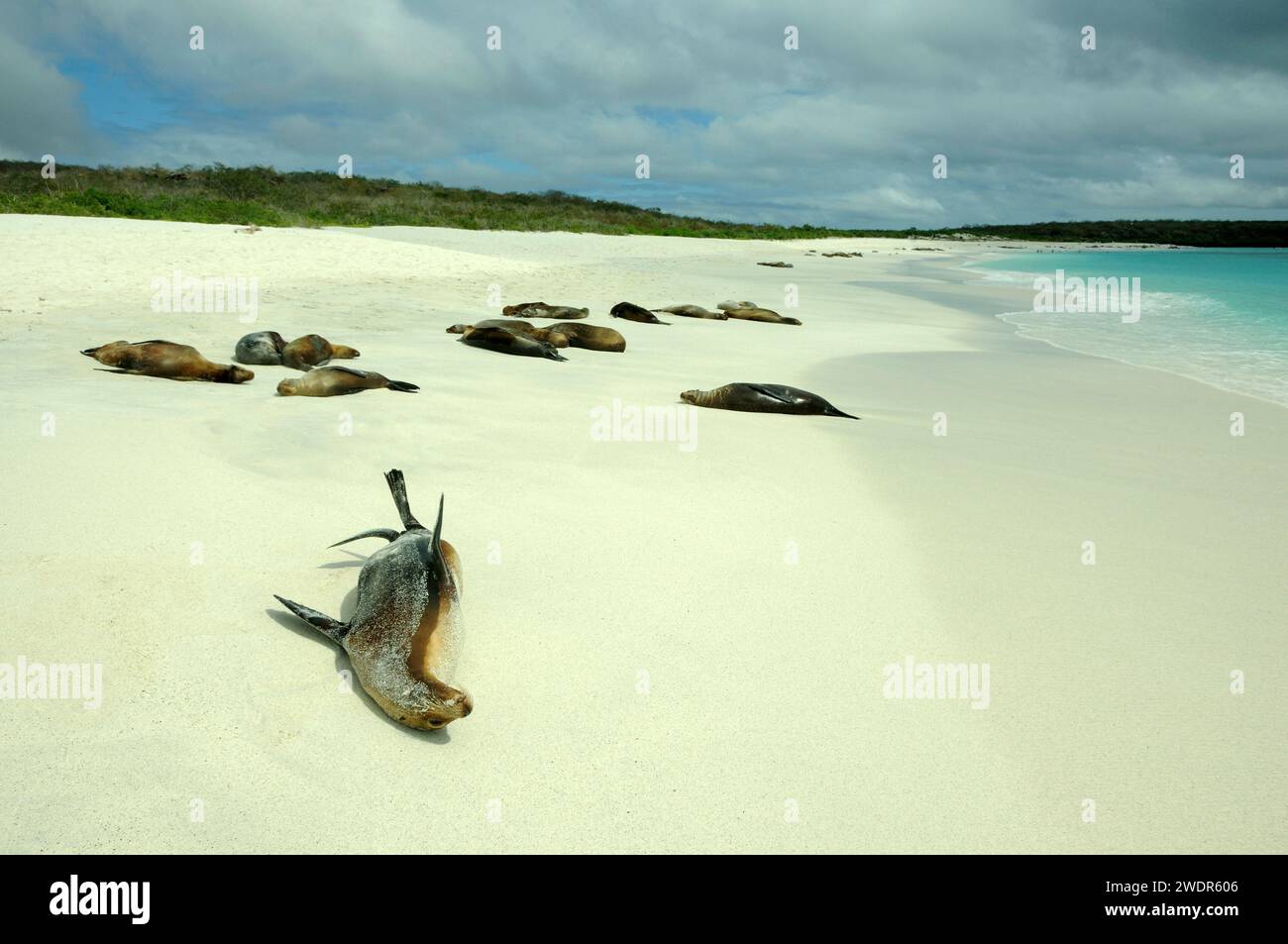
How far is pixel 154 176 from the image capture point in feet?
112

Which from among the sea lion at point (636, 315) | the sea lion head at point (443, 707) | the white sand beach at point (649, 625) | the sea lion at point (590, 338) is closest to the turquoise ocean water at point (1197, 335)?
the white sand beach at point (649, 625)

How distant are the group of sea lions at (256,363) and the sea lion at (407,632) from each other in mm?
3243

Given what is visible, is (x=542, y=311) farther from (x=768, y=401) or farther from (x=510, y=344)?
(x=768, y=401)

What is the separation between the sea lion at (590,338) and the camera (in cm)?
878

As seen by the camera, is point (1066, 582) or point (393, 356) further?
point (393, 356)

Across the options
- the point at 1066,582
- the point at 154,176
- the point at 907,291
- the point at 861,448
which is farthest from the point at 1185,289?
the point at 154,176

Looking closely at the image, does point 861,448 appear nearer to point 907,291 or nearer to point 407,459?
point 407,459

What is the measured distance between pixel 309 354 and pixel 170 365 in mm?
1097

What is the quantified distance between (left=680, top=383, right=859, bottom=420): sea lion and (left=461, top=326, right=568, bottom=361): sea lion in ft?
7.30

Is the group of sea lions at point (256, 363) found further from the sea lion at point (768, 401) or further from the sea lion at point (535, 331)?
the sea lion at point (768, 401)

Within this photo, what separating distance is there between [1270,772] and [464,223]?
32426mm

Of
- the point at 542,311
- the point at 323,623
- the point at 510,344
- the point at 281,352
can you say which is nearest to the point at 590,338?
the point at 510,344

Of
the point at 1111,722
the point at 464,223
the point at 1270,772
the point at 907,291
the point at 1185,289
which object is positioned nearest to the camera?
the point at 1270,772

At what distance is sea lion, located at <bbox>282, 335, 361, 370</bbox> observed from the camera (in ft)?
22.2
